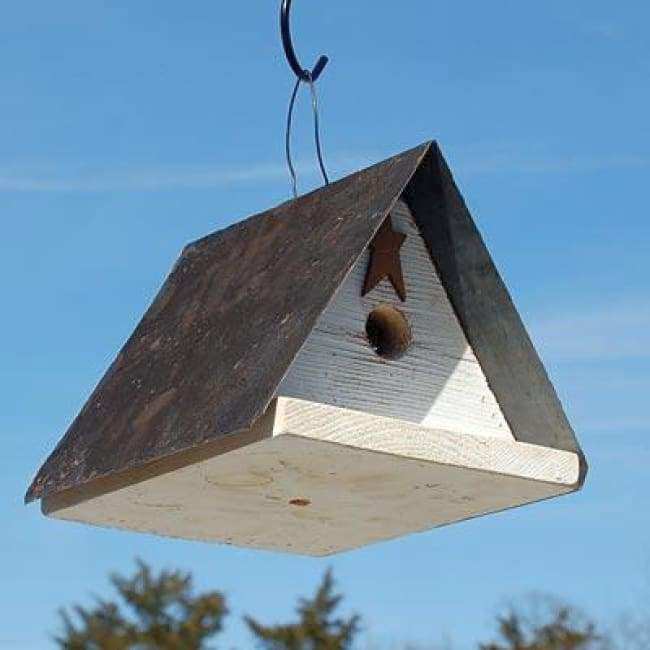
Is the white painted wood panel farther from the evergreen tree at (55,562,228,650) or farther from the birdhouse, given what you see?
the evergreen tree at (55,562,228,650)

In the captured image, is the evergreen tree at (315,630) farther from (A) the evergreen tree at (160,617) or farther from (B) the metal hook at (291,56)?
(B) the metal hook at (291,56)

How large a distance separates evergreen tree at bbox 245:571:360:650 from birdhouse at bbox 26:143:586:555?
1034 centimetres

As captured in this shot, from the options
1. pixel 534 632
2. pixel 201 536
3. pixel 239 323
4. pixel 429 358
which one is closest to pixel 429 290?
pixel 429 358

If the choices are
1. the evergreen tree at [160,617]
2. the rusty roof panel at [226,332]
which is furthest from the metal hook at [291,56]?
the evergreen tree at [160,617]

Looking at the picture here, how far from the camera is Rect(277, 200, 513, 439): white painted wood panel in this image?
2652 mm

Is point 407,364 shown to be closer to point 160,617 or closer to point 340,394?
point 340,394

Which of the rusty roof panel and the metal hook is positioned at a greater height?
the metal hook

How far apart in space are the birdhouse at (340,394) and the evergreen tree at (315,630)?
10338mm

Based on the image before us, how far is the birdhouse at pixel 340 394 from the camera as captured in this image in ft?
8.52

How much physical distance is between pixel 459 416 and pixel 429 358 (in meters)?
0.11

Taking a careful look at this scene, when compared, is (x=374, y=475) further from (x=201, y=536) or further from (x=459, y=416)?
(x=201, y=536)

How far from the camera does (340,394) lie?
8.73 ft

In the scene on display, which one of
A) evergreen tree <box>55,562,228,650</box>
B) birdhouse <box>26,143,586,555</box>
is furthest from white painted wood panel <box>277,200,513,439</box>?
evergreen tree <box>55,562,228,650</box>

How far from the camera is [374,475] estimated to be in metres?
2.69
